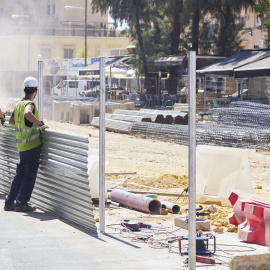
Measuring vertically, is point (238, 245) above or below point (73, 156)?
below

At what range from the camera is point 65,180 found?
8906mm

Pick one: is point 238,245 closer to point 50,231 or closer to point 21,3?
point 50,231

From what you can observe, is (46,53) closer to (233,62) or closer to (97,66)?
(97,66)

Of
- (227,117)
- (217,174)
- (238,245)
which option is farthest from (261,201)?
(227,117)

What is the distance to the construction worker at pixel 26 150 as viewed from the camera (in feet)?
31.0

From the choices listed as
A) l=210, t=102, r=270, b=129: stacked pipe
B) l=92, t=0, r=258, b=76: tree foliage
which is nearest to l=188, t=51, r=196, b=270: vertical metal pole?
l=210, t=102, r=270, b=129: stacked pipe

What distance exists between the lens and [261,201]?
8.38 meters

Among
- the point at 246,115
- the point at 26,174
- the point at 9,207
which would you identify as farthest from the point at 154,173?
the point at 246,115

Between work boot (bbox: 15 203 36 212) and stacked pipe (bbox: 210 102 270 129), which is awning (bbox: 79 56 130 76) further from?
work boot (bbox: 15 203 36 212)

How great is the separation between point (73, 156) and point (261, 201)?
226cm

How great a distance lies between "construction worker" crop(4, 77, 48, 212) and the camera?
372 inches

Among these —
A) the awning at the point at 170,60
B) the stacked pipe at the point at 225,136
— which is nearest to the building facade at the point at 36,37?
the stacked pipe at the point at 225,136

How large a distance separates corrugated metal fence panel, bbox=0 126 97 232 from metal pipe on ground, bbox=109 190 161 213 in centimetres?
123

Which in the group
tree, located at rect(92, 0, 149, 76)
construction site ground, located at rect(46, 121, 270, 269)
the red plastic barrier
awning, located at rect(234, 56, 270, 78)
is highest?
tree, located at rect(92, 0, 149, 76)
